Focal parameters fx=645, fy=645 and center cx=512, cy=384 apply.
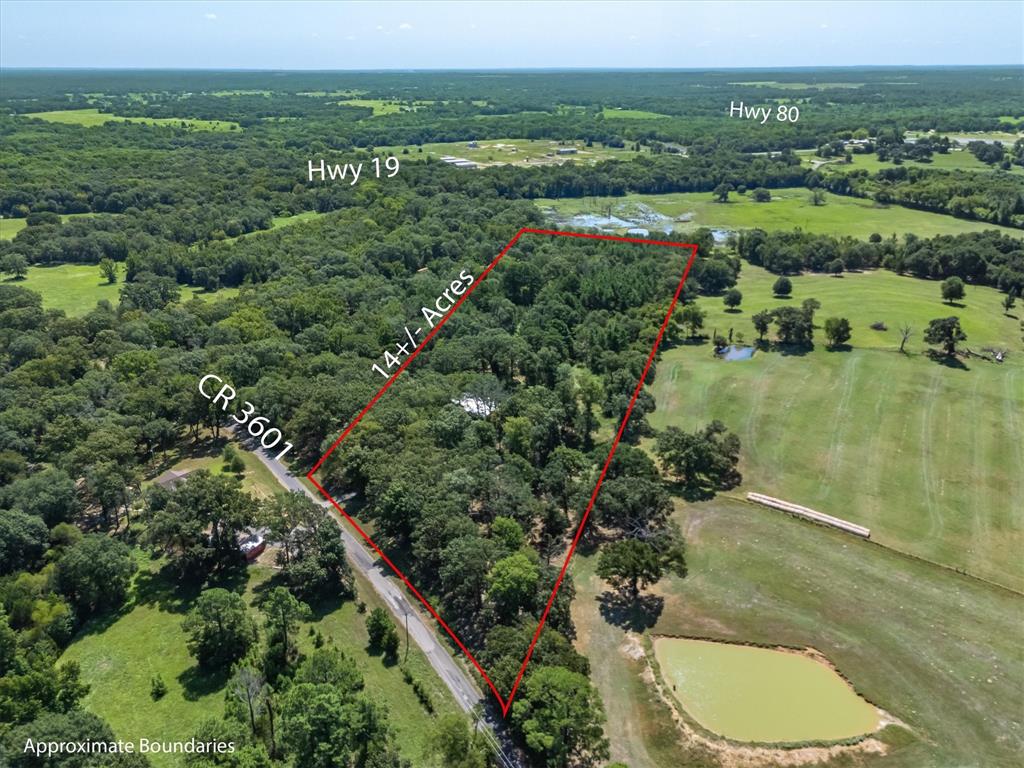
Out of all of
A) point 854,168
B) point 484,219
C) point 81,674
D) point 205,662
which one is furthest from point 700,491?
point 854,168

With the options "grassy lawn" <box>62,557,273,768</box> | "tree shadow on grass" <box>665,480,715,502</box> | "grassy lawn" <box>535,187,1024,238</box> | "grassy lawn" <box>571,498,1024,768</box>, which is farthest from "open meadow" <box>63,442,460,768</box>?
"grassy lawn" <box>535,187,1024,238</box>

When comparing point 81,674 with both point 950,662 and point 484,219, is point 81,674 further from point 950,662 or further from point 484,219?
point 484,219

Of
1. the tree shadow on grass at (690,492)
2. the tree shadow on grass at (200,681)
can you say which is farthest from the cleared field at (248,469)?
the tree shadow on grass at (690,492)

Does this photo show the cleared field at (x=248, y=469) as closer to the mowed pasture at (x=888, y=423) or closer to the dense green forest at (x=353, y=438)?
the dense green forest at (x=353, y=438)

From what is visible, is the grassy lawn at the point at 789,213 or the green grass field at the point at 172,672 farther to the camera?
the grassy lawn at the point at 789,213

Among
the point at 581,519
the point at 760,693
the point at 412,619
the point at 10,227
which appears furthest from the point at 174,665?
the point at 10,227

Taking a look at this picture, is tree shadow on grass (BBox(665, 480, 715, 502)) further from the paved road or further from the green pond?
the paved road
